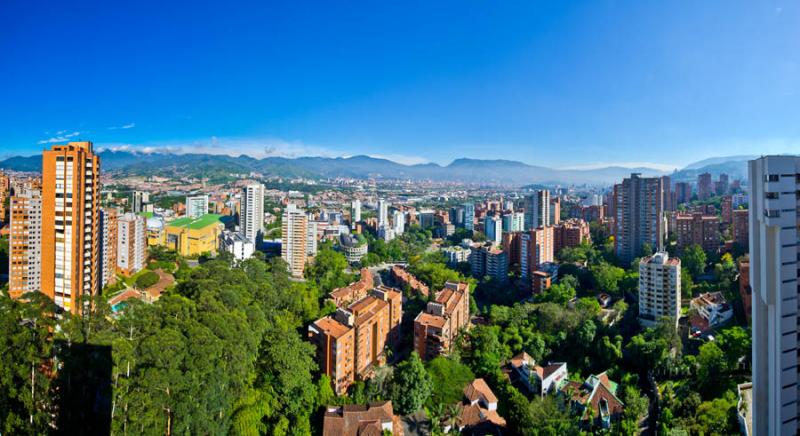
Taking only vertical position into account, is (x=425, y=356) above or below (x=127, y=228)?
below

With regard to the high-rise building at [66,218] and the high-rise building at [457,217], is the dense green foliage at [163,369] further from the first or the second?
the high-rise building at [457,217]

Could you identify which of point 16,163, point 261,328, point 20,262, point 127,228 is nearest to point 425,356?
point 261,328

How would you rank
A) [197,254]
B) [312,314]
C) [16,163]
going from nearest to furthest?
[312,314] < [197,254] < [16,163]

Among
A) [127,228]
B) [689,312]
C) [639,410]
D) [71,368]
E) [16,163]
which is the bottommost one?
[639,410]

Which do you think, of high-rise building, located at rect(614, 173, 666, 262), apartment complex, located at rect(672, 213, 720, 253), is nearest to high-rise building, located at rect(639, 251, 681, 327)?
apartment complex, located at rect(672, 213, 720, 253)

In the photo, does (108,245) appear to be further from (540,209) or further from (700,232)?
(540,209)

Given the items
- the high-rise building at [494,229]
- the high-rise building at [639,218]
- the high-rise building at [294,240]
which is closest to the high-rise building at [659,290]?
the high-rise building at [639,218]

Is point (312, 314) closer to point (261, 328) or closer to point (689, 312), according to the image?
point (261, 328)
